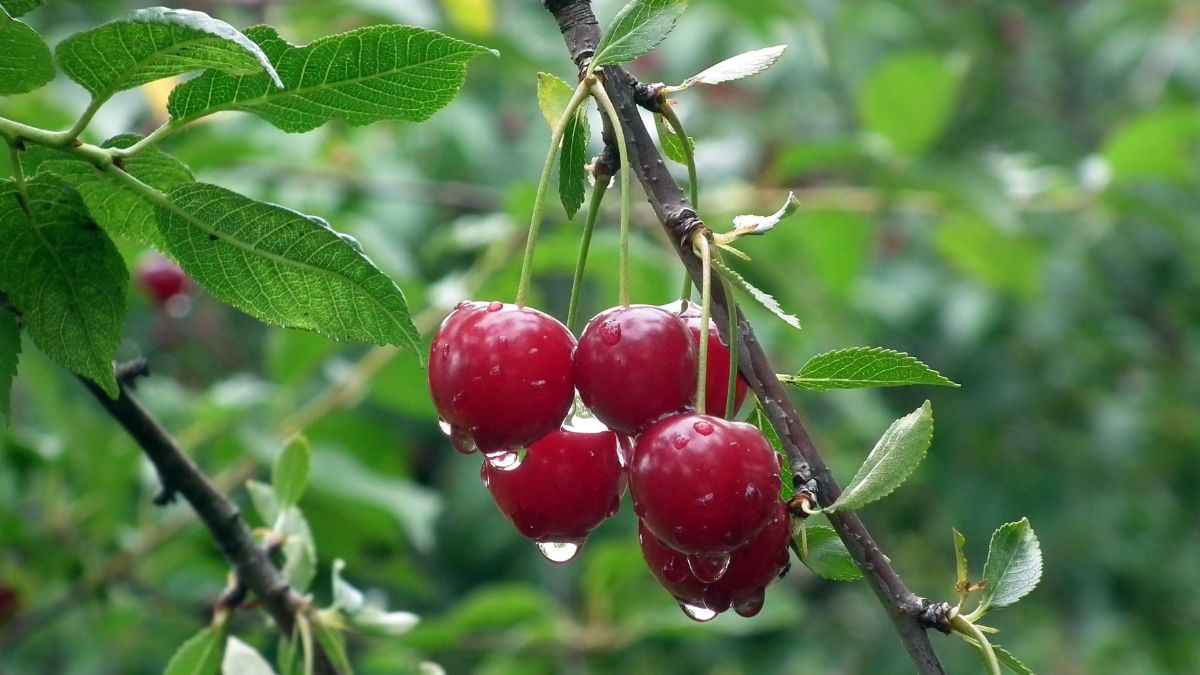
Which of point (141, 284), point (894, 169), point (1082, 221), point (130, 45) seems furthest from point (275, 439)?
point (1082, 221)

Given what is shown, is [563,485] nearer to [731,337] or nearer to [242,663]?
[731,337]

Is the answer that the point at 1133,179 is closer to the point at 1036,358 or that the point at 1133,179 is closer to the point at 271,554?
the point at 1036,358

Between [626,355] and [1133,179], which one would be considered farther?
[1133,179]

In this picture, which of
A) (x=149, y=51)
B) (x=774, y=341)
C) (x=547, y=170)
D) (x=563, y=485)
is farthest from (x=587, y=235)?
(x=774, y=341)

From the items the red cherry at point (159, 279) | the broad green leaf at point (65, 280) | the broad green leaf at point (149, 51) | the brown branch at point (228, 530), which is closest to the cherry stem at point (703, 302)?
the broad green leaf at point (149, 51)

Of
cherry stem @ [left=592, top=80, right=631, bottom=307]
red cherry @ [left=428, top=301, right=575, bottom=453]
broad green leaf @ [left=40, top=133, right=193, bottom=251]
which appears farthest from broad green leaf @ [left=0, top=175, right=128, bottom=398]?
cherry stem @ [left=592, top=80, right=631, bottom=307]

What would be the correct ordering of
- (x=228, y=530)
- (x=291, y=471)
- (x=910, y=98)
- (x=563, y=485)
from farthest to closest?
(x=910, y=98)
(x=291, y=471)
(x=228, y=530)
(x=563, y=485)
